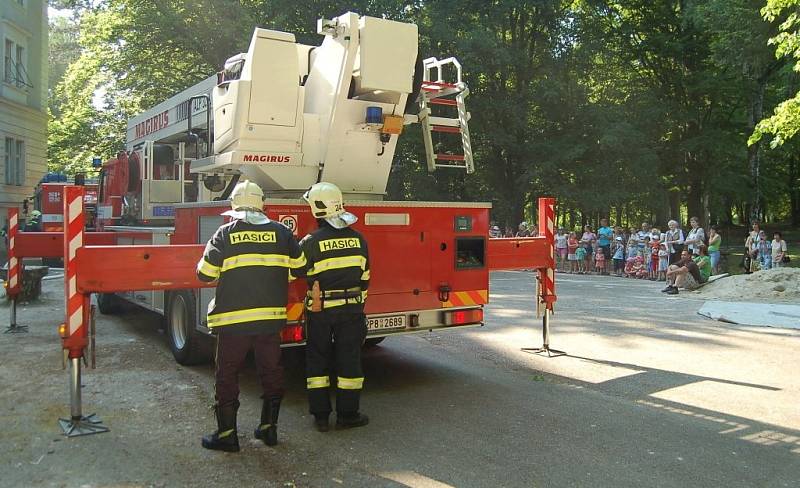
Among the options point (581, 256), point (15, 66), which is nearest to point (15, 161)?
point (15, 66)

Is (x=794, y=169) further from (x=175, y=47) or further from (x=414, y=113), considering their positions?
(x=414, y=113)

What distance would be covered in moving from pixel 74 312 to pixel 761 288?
12.2 metres

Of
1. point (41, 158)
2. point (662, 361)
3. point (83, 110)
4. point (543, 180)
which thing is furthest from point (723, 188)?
point (41, 158)

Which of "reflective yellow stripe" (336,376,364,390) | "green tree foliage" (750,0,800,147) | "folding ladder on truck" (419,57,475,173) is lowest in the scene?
"reflective yellow stripe" (336,376,364,390)

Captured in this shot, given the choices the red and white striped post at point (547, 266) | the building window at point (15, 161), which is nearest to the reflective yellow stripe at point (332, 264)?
the red and white striped post at point (547, 266)

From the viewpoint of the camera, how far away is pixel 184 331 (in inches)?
275

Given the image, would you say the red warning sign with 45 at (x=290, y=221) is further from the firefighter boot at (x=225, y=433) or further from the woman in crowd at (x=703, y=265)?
the woman in crowd at (x=703, y=265)

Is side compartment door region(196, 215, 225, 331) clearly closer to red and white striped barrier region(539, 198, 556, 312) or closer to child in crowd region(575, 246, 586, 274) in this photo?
red and white striped barrier region(539, 198, 556, 312)

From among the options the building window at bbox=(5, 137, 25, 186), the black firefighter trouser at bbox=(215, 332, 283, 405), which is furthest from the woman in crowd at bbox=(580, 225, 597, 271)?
the building window at bbox=(5, 137, 25, 186)

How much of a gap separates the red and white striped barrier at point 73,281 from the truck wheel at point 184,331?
163cm

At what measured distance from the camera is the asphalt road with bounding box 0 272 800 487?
4172 millimetres

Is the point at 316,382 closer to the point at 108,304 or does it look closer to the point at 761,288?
the point at 108,304

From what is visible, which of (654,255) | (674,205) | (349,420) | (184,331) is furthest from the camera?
(674,205)

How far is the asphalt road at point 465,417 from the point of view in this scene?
13.7 ft
